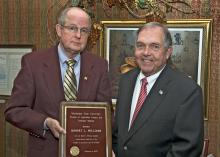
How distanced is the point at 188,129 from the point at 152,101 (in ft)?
0.94

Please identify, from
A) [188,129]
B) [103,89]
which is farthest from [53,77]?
[188,129]

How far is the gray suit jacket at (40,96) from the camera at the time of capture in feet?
8.15

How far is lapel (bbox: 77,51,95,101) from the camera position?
2.57 metres

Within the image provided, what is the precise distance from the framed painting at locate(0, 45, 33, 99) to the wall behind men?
8 cm

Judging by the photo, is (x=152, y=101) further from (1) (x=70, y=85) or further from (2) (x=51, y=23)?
(2) (x=51, y=23)

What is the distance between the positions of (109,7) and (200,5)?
855mm

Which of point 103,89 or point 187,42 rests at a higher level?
point 187,42

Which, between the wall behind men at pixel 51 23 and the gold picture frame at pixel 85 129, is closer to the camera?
the gold picture frame at pixel 85 129

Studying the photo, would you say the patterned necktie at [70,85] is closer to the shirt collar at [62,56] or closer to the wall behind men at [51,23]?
the shirt collar at [62,56]

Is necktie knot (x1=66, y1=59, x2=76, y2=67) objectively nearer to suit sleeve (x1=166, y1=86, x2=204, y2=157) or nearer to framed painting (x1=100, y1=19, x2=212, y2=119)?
suit sleeve (x1=166, y1=86, x2=204, y2=157)

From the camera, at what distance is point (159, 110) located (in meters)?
2.24

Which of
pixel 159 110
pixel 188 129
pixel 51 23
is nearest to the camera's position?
pixel 188 129

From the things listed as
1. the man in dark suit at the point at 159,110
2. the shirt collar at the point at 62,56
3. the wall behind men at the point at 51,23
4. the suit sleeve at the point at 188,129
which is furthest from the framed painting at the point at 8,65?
the suit sleeve at the point at 188,129

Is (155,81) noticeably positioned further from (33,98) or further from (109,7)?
(109,7)
